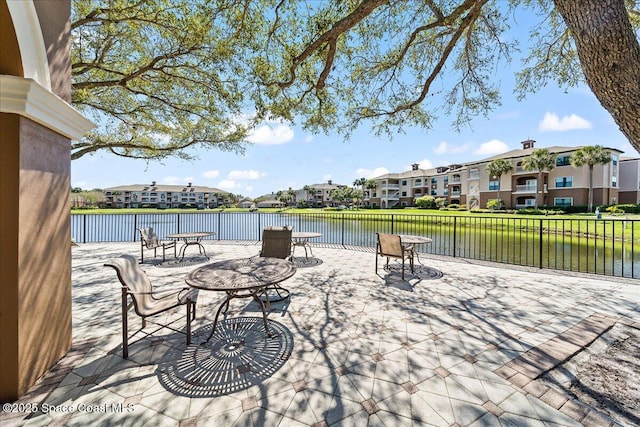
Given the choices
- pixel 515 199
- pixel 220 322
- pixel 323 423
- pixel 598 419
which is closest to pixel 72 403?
pixel 220 322

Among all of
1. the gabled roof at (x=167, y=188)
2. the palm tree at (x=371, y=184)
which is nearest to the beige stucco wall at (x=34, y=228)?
the palm tree at (x=371, y=184)

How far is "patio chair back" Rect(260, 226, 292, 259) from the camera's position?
16.2 ft

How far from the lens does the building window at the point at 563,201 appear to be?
31.9 m

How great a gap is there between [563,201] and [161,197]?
303ft

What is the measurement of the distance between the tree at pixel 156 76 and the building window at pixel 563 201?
41.5 metres

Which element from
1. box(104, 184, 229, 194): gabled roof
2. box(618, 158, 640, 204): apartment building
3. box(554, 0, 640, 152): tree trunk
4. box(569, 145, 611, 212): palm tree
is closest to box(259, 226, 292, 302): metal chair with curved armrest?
box(554, 0, 640, 152): tree trunk

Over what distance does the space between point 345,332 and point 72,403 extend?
2.47 m

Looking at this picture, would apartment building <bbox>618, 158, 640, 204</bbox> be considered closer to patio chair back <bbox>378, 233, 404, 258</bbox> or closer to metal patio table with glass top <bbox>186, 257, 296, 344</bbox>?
patio chair back <bbox>378, 233, 404, 258</bbox>

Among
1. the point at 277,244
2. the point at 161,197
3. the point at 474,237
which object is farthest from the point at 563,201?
the point at 161,197

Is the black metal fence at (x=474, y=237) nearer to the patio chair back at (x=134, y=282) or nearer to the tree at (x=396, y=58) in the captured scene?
the tree at (x=396, y=58)

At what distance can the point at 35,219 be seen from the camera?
2.11 m

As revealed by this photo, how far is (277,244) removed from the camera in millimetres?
5039

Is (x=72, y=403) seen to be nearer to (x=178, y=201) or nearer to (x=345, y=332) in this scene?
(x=345, y=332)

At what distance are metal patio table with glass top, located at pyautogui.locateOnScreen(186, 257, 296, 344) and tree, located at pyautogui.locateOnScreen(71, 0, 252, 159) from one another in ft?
15.9
